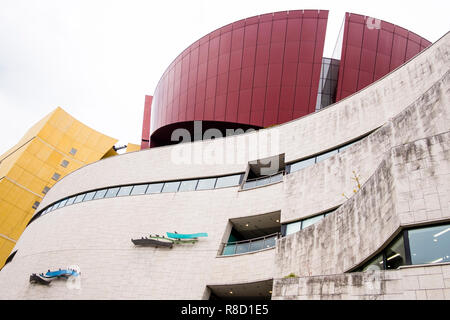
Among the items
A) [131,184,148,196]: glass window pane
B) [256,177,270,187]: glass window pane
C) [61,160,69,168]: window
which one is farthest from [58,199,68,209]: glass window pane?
[61,160,69,168]: window

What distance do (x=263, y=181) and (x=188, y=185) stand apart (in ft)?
16.5

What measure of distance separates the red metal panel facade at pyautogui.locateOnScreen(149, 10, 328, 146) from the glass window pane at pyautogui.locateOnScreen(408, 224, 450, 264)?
56.5 ft

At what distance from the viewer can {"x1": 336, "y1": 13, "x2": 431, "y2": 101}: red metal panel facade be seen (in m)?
24.6

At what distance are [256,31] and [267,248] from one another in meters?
16.5

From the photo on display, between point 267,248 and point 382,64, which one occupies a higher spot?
point 382,64

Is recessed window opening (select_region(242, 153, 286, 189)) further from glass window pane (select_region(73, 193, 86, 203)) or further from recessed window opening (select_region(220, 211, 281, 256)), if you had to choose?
glass window pane (select_region(73, 193, 86, 203))

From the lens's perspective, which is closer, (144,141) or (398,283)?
(398,283)

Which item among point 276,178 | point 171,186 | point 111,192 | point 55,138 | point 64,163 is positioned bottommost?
point 276,178

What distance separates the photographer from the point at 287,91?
24.9 metres

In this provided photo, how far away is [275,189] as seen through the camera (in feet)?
62.6

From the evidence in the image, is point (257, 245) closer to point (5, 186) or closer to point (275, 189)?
point (275, 189)

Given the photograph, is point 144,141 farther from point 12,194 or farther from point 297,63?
point 297,63

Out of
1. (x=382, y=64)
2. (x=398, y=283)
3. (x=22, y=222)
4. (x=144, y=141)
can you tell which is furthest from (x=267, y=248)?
(x=22, y=222)


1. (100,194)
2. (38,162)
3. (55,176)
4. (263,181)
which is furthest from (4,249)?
(263,181)
